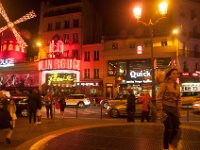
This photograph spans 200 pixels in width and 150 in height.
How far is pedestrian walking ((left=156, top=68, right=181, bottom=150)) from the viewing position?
24.3ft

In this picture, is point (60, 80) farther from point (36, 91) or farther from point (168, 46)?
point (36, 91)

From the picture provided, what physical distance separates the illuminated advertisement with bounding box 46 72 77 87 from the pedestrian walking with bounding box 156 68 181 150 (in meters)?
41.7

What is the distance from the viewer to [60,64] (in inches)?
1921

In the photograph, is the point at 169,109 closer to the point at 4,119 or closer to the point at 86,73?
the point at 4,119

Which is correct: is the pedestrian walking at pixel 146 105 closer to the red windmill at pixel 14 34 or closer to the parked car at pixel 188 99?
the parked car at pixel 188 99

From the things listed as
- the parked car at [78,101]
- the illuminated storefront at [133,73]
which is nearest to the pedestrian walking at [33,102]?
the parked car at [78,101]

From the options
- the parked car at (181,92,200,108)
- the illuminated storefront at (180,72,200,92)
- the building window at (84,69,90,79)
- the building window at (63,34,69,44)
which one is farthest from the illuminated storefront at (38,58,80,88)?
the parked car at (181,92,200,108)

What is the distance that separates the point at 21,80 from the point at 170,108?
171 feet

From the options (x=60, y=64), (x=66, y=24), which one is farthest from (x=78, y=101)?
(x=66, y=24)

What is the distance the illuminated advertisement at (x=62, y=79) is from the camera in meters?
49.5

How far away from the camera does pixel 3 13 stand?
59500 millimetres

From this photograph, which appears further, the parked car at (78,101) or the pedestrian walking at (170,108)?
the parked car at (78,101)

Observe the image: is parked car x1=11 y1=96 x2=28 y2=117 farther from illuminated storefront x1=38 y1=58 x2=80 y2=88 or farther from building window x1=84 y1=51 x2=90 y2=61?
building window x1=84 y1=51 x2=90 y2=61

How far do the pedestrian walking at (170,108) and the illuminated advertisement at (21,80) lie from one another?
4811 cm
